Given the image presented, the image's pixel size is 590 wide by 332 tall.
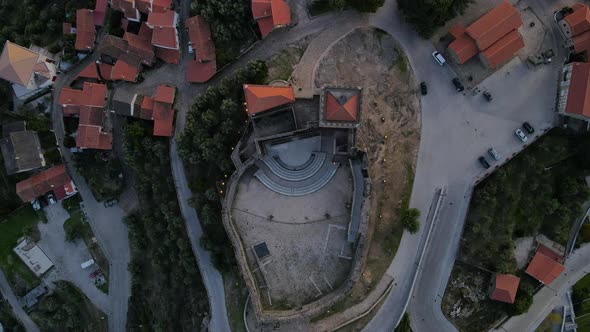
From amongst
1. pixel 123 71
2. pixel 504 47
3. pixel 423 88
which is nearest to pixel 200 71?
pixel 123 71

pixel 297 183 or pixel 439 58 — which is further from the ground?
pixel 439 58

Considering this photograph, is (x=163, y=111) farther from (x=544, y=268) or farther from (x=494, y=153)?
(x=544, y=268)

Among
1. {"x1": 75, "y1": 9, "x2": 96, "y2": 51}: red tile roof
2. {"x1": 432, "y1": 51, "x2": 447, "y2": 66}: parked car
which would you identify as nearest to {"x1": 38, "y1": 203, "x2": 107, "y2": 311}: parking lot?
{"x1": 75, "y1": 9, "x2": 96, "y2": 51}: red tile roof

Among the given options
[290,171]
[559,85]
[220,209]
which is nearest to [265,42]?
[290,171]

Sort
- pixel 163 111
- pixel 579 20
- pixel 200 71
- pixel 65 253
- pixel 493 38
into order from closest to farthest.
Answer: pixel 493 38 → pixel 579 20 → pixel 200 71 → pixel 163 111 → pixel 65 253

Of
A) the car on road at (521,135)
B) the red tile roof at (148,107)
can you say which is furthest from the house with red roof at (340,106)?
the red tile roof at (148,107)

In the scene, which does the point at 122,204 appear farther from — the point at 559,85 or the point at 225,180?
the point at 559,85
